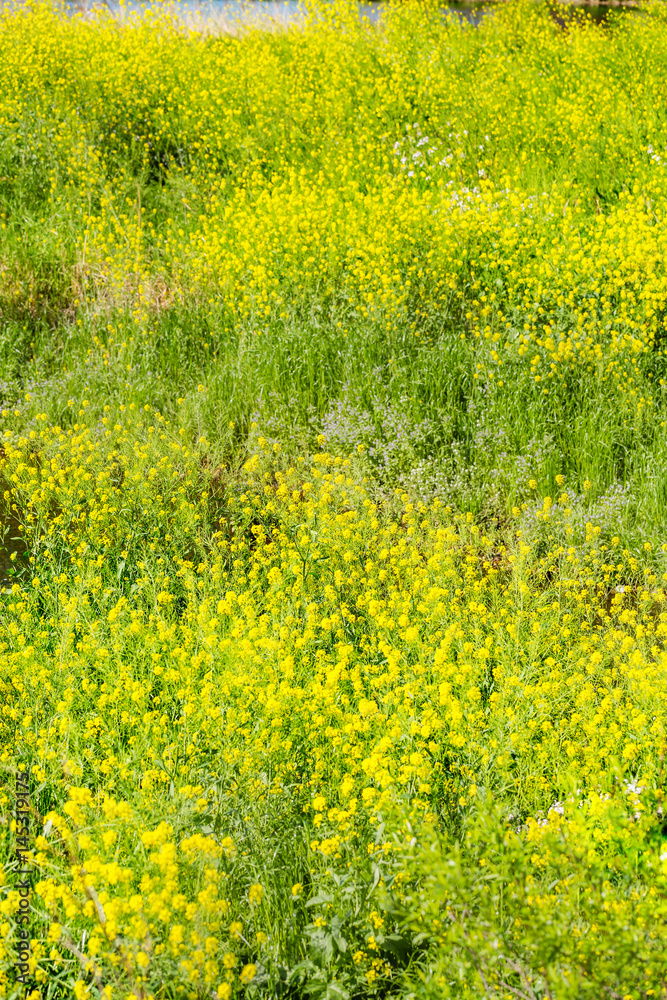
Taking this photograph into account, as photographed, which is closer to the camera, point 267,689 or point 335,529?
point 267,689

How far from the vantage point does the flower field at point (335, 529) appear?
213 centimetres

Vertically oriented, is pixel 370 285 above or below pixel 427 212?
below

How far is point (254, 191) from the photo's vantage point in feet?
23.7

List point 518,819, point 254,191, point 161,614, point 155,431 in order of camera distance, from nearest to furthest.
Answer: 1. point 518,819
2. point 161,614
3. point 155,431
4. point 254,191

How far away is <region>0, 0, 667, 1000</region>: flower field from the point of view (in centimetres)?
213

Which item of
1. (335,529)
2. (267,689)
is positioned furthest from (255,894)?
(335,529)

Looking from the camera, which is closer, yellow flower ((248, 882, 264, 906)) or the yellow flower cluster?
yellow flower ((248, 882, 264, 906))

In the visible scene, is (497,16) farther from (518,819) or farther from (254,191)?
(518,819)

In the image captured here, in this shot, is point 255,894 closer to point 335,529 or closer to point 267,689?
point 267,689

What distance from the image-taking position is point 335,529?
3.97 metres

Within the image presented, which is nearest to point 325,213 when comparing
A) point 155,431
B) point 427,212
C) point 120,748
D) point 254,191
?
point 427,212

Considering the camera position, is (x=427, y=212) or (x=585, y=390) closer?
(x=585, y=390)

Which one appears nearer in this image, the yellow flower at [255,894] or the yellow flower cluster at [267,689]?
the yellow flower at [255,894]

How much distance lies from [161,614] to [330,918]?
1.76 metres
